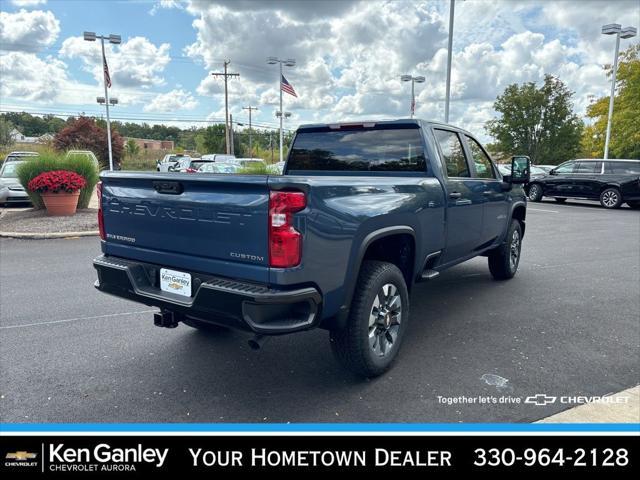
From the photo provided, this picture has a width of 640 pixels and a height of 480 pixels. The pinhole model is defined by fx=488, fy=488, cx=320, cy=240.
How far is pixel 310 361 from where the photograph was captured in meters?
3.88

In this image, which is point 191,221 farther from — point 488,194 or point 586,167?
point 586,167

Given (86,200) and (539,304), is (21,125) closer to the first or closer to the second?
(86,200)

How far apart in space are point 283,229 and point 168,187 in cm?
92

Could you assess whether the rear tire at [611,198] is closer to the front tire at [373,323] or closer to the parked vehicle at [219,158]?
the front tire at [373,323]

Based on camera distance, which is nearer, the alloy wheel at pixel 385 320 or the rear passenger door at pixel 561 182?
the alloy wheel at pixel 385 320

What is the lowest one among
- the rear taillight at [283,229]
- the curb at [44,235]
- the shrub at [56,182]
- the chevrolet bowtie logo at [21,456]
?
the curb at [44,235]

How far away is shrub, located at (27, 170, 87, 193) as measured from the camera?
11.5 meters

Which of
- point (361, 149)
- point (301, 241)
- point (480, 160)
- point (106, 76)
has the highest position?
point (106, 76)

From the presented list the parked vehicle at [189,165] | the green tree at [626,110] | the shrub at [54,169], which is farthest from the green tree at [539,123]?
the shrub at [54,169]

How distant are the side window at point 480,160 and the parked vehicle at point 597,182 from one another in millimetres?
14309

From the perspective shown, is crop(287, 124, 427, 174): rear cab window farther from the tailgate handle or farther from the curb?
the curb

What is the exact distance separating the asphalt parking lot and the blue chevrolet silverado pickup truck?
421 mm

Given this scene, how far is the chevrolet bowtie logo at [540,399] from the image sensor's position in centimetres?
323

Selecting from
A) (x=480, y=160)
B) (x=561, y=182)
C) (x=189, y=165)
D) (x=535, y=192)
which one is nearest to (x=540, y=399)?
(x=480, y=160)
